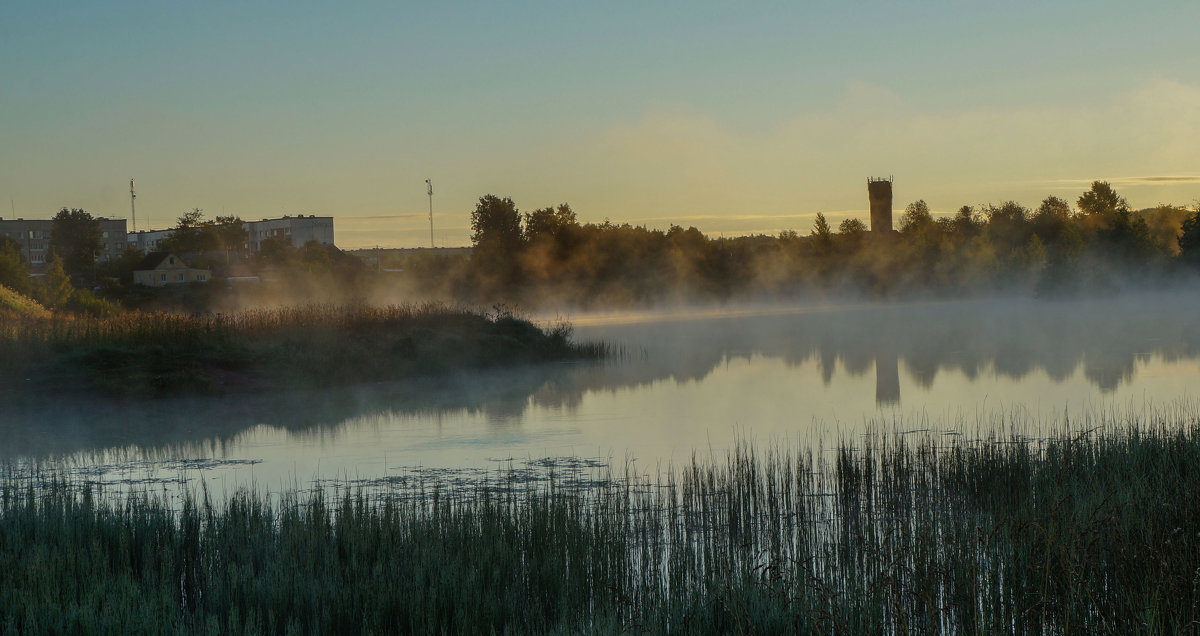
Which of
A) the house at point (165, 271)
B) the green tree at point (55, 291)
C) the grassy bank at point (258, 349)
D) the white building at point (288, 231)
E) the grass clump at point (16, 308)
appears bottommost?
the grassy bank at point (258, 349)

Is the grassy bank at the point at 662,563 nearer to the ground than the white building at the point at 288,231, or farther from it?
nearer to the ground

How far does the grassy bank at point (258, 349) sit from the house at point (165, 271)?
57.3m

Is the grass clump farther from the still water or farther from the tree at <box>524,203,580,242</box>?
the tree at <box>524,203,580,242</box>

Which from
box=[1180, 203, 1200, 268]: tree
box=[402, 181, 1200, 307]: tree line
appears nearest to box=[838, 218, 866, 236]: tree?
box=[402, 181, 1200, 307]: tree line

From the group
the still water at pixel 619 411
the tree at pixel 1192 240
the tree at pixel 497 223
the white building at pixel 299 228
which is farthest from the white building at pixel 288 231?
the still water at pixel 619 411

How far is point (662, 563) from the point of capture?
6.52 m

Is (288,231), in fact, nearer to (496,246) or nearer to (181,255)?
(181,255)

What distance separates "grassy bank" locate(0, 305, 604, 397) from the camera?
18625 mm

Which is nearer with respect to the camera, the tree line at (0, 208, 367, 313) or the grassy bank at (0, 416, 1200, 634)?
the grassy bank at (0, 416, 1200, 634)

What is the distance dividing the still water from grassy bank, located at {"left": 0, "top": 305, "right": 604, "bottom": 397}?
3.31 feet

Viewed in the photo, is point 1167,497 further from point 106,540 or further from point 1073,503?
point 106,540

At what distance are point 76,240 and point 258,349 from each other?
7720 cm

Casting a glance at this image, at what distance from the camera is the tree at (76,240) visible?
8456cm

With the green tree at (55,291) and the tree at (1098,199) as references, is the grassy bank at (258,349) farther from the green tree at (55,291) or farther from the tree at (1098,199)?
the tree at (1098,199)
